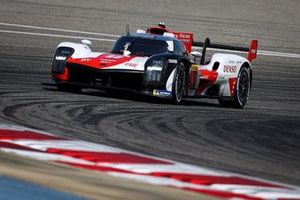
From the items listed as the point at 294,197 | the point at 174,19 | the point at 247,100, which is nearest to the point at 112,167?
the point at 294,197

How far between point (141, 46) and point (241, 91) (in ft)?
6.39

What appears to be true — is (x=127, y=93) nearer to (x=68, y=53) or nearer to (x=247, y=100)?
(x=68, y=53)

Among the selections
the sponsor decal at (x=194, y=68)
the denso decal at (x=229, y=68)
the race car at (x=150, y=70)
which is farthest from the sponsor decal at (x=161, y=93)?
the denso decal at (x=229, y=68)

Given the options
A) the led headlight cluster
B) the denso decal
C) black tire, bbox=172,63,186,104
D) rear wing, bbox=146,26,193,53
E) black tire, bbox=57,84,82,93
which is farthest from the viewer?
rear wing, bbox=146,26,193,53

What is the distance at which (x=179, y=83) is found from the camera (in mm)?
16703

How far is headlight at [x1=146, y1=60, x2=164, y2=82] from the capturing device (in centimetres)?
1627

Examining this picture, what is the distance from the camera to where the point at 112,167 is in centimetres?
927

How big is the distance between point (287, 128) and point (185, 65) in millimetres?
2744

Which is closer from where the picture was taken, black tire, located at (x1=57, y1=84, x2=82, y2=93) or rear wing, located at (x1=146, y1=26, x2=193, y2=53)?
black tire, located at (x1=57, y1=84, x2=82, y2=93)

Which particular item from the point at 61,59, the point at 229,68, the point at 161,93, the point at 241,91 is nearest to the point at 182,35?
the point at 229,68

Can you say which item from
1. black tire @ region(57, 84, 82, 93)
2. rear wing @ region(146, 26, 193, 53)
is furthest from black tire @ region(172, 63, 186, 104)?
rear wing @ region(146, 26, 193, 53)

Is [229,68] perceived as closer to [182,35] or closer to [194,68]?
[194,68]

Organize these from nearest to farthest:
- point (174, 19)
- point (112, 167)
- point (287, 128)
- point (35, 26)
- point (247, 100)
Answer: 1. point (112, 167)
2. point (287, 128)
3. point (247, 100)
4. point (35, 26)
5. point (174, 19)

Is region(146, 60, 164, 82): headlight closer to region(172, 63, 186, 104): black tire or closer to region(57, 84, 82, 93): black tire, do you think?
region(172, 63, 186, 104): black tire
